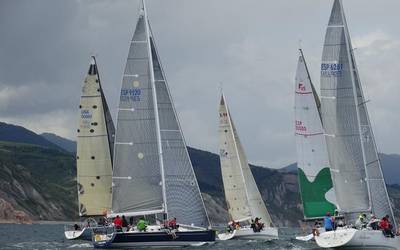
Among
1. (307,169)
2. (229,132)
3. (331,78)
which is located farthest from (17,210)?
(331,78)

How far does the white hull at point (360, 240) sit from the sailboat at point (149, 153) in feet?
36.6

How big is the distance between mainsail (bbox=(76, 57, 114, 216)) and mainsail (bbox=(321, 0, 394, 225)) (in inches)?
1103

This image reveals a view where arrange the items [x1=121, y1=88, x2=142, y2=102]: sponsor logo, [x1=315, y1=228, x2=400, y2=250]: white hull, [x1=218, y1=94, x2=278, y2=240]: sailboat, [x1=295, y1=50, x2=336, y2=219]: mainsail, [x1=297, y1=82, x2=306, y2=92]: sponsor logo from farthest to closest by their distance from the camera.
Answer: [x1=218, y1=94, x2=278, y2=240]: sailboat < [x1=297, y1=82, x2=306, y2=92]: sponsor logo < [x1=295, y1=50, x2=336, y2=219]: mainsail < [x1=121, y1=88, x2=142, y2=102]: sponsor logo < [x1=315, y1=228, x2=400, y2=250]: white hull

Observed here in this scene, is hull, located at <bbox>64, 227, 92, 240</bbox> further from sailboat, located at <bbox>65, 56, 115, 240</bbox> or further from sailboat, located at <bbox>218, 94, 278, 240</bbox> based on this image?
sailboat, located at <bbox>218, 94, 278, 240</bbox>

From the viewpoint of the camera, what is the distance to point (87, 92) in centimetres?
7144

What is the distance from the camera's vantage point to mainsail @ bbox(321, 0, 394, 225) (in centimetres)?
4806

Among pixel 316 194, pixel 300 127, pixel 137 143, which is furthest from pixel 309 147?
pixel 137 143

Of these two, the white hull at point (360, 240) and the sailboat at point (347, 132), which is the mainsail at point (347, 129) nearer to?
the sailboat at point (347, 132)

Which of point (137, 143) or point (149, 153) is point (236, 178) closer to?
point (149, 153)

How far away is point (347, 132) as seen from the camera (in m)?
48.7

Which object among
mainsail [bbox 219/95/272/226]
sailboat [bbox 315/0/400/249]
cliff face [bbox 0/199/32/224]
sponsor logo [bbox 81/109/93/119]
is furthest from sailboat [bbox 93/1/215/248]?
cliff face [bbox 0/199/32/224]

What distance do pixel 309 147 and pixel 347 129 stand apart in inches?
484

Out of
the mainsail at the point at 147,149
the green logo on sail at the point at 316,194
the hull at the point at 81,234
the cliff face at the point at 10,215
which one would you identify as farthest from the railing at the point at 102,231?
the cliff face at the point at 10,215

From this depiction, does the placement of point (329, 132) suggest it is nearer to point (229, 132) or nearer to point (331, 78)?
point (331, 78)
